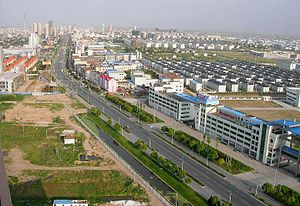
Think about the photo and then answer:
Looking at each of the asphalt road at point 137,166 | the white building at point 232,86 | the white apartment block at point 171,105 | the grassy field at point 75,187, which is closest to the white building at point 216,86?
the white building at point 232,86

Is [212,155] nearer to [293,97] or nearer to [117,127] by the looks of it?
[117,127]

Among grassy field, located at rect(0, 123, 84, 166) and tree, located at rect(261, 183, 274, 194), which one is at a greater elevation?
tree, located at rect(261, 183, 274, 194)

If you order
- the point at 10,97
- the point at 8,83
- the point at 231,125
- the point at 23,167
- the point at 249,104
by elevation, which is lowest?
the point at 23,167

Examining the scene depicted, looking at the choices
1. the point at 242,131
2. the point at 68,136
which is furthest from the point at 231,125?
the point at 68,136

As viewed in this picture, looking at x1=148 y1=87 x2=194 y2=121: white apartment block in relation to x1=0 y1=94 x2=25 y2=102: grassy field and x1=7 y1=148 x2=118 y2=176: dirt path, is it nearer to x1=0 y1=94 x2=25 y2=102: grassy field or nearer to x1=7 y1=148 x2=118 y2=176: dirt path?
x1=7 y1=148 x2=118 y2=176: dirt path


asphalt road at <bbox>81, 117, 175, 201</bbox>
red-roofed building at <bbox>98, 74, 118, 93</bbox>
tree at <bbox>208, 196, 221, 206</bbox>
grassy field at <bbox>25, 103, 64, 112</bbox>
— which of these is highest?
red-roofed building at <bbox>98, 74, 118, 93</bbox>

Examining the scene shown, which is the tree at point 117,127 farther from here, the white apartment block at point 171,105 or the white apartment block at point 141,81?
the white apartment block at point 141,81

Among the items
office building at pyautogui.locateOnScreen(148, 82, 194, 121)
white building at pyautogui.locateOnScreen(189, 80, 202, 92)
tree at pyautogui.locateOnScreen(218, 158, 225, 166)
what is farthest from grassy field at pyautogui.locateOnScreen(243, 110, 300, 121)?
tree at pyautogui.locateOnScreen(218, 158, 225, 166)
